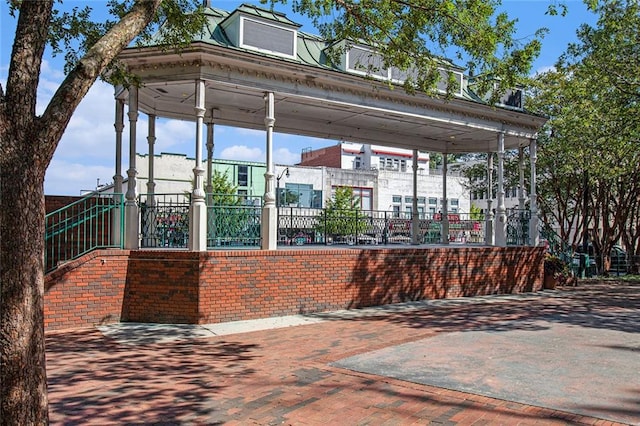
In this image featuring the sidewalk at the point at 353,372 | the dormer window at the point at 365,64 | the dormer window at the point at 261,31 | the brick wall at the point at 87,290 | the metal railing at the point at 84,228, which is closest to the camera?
the sidewalk at the point at 353,372

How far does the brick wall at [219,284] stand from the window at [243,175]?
102 ft

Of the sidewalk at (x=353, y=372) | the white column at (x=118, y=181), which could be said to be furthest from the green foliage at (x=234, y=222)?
the sidewalk at (x=353, y=372)

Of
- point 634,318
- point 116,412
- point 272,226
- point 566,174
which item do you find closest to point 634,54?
point 566,174

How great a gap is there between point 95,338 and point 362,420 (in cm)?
549

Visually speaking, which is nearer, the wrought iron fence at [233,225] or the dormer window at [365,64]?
the wrought iron fence at [233,225]

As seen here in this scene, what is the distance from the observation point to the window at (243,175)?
4244 centimetres

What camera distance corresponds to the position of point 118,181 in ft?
36.8

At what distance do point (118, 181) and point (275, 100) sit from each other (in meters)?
3.94

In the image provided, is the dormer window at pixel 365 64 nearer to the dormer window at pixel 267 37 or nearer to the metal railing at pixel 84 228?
the dormer window at pixel 267 37

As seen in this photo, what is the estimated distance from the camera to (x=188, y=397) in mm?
5465

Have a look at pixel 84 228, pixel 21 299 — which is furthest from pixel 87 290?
pixel 21 299

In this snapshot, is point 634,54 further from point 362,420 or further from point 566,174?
point 362,420

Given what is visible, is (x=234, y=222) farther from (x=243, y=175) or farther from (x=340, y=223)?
(x=243, y=175)

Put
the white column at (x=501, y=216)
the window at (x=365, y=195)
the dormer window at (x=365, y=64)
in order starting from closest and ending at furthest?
1. the dormer window at (x=365, y=64)
2. the white column at (x=501, y=216)
3. the window at (x=365, y=195)
